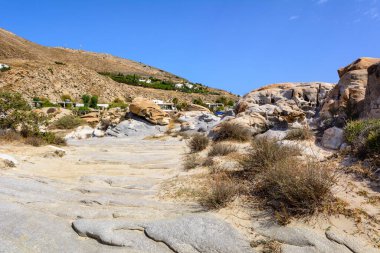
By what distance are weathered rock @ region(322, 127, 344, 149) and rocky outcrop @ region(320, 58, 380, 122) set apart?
7.16 feet

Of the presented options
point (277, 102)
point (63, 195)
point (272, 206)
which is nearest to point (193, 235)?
point (272, 206)

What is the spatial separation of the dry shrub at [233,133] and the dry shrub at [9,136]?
23.0 ft

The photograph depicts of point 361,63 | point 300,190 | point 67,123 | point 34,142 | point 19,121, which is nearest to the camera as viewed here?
point 300,190

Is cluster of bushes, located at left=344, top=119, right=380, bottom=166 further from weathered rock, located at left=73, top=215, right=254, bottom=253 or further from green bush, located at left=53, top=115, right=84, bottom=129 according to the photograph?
green bush, located at left=53, top=115, right=84, bottom=129

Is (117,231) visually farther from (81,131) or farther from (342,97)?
(81,131)

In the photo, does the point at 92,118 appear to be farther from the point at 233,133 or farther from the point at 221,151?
the point at 221,151

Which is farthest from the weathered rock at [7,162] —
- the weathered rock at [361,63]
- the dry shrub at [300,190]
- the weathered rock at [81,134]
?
the weathered rock at [361,63]

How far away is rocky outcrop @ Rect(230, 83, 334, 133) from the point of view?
12.2 m

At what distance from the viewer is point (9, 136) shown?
11.2 metres

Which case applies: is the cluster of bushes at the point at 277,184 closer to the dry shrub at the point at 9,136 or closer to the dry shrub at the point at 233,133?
the dry shrub at the point at 233,133

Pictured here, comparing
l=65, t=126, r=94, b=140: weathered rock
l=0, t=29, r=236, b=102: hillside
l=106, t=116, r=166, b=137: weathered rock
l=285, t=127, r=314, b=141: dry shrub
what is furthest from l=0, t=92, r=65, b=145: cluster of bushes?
l=0, t=29, r=236, b=102: hillside

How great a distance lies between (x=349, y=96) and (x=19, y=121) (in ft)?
41.0

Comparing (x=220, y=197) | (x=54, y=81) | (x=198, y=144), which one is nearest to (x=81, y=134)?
(x=198, y=144)

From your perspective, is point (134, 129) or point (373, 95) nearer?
point (373, 95)
